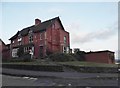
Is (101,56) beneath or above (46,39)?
beneath

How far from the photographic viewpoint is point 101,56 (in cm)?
3975

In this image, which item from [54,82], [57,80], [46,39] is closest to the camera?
[54,82]

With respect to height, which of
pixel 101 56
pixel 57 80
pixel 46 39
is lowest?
pixel 57 80

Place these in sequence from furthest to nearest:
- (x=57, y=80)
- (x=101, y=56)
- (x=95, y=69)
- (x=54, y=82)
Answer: (x=101, y=56), (x=95, y=69), (x=57, y=80), (x=54, y=82)

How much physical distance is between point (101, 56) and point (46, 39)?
13.0m

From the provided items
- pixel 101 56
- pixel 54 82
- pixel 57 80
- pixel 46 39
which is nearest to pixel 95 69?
pixel 57 80

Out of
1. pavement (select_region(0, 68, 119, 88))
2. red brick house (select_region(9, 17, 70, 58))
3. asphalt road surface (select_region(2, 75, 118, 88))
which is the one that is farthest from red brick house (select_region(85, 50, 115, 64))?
asphalt road surface (select_region(2, 75, 118, 88))

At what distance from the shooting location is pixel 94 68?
24.5 m

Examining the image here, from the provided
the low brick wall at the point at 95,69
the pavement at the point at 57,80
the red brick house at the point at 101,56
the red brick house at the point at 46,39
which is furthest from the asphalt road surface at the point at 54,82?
the red brick house at the point at 46,39

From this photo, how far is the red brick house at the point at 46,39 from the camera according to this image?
44562mm

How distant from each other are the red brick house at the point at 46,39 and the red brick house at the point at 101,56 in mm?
7726

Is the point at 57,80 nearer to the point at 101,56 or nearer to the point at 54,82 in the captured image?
the point at 54,82

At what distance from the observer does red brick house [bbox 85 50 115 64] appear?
128 ft

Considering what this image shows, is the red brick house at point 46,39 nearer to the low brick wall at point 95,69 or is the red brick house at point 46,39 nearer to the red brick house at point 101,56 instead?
the red brick house at point 101,56
